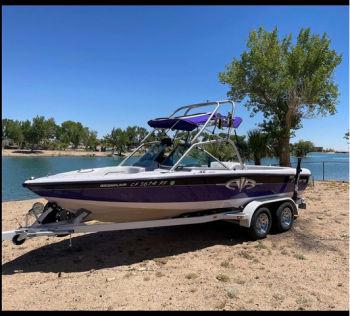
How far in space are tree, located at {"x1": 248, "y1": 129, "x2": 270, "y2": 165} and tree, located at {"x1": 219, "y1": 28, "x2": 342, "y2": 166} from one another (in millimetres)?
1581

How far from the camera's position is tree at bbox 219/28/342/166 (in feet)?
61.2

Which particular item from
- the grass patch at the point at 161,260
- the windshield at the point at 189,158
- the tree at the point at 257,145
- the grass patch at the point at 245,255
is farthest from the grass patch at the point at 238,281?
the tree at the point at 257,145

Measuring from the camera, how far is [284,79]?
1853 centimetres

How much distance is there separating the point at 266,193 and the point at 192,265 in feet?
9.57

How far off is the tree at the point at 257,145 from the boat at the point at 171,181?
30.5 ft

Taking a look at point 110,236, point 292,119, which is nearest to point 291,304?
point 110,236

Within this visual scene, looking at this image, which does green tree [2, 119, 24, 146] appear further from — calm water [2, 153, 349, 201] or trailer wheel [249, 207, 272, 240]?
trailer wheel [249, 207, 272, 240]

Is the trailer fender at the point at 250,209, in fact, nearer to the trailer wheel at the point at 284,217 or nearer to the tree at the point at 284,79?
the trailer wheel at the point at 284,217

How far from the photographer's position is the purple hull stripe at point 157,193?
5879 mm

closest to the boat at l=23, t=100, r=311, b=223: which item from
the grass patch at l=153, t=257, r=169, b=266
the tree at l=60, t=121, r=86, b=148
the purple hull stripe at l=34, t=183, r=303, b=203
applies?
the purple hull stripe at l=34, t=183, r=303, b=203

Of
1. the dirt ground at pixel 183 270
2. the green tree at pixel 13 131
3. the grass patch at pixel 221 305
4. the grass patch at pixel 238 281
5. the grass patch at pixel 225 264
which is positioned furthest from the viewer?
the green tree at pixel 13 131

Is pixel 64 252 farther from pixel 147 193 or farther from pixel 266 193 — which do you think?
pixel 266 193

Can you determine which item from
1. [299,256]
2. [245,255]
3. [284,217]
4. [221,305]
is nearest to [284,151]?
[284,217]

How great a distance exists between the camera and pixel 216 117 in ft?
27.2
